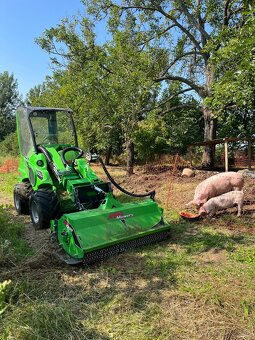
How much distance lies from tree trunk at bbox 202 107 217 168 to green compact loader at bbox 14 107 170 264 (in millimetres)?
9797

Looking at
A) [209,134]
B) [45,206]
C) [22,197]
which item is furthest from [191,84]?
[45,206]

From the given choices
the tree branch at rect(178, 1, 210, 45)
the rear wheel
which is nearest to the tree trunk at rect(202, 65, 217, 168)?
the tree branch at rect(178, 1, 210, 45)

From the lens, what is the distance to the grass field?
2930mm

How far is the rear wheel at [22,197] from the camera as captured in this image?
6973mm

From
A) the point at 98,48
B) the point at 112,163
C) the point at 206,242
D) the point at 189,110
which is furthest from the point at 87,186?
the point at 112,163

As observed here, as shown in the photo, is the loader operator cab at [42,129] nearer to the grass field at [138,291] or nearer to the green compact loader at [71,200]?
the green compact loader at [71,200]

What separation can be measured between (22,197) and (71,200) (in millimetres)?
1948

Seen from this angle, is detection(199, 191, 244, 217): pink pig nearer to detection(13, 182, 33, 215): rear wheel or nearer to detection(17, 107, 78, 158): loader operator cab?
detection(17, 107, 78, 158): loader operator cab

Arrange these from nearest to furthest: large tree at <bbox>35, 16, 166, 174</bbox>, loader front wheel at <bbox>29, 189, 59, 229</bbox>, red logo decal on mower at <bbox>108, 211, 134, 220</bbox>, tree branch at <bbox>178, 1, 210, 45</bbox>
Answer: red logo decal on mower at <bbox>108, 211, 134, 220</bbox>
loader front wheel at <bbox>29, 189, 59, 229</bbox>
large tree at <bbox>35, 16, 166, 174</bbox>
tree branch at <bbox>178, 1, 210, 45</bbox>

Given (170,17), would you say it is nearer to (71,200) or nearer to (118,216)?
(71,200)

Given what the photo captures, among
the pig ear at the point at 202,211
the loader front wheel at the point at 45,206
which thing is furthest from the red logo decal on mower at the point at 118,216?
the pig ear at the point at 202,211

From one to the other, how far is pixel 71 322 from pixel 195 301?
1304 millimetres

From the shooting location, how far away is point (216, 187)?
24.3 ft


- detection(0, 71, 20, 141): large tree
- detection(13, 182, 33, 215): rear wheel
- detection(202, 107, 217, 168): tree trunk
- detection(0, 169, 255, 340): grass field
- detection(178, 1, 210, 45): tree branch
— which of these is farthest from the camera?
detection(0, 71, 20, 141): large tree
